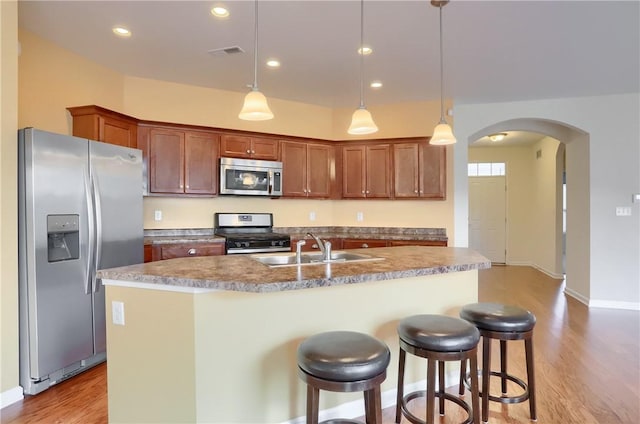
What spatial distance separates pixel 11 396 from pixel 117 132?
2.33 meters

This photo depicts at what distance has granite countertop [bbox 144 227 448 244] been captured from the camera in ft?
13.4

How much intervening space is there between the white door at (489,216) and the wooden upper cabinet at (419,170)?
158 inches

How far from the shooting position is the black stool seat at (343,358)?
1486 millimetres

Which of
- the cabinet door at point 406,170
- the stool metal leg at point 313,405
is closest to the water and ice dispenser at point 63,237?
the stool metal leg at point 313,405

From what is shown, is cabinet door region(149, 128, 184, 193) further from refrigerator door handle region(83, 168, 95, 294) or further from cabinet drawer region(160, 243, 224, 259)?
refrigerator door handle region(83, 168, 95, 294)

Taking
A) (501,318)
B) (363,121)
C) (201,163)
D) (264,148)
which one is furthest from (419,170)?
(501,318)

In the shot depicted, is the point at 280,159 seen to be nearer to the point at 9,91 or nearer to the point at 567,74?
the point at 9,91

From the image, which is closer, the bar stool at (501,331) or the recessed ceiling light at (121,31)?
the bar stool at (501,331)

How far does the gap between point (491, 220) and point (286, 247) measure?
18.4ft

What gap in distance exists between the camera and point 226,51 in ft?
11.3

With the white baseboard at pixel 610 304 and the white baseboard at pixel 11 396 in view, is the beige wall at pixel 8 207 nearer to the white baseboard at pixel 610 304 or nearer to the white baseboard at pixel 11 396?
the white baseboard at pixel 11 396

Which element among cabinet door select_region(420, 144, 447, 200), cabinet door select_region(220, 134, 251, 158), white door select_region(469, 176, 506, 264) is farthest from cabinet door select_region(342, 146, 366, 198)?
white door select_region(469, 176, 506, 264)

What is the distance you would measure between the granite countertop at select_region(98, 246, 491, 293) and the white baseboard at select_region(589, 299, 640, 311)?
3479mm

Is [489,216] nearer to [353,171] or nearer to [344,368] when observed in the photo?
[353,171]
